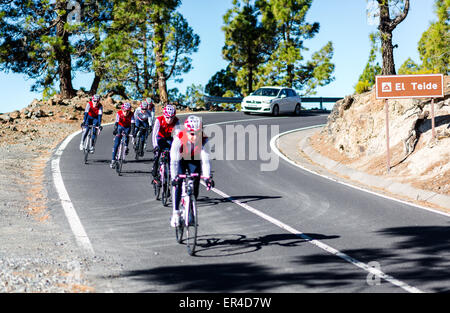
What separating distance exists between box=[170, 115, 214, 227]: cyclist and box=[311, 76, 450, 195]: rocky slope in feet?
24.4

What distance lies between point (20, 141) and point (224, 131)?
8.95m

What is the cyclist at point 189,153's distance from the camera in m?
8.70

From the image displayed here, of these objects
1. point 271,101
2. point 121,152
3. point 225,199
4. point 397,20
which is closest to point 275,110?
point 271,101

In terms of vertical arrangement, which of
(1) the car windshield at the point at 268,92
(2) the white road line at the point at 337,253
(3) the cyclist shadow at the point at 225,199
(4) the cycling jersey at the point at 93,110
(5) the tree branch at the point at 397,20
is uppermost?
(5) the tree branch at the point at 397,20

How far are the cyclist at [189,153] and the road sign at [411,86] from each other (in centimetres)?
855

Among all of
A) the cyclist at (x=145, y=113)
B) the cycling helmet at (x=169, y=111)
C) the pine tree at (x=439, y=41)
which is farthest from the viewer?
the pine tree at (x=439, y=41)

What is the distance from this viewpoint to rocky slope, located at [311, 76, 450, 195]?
619 inches

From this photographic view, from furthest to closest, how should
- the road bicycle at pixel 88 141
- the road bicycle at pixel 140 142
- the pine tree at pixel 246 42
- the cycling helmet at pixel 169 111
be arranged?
the pine tree at pixel 246 42 → the road bicycle at pixel 140 142 → the road bicycle at pixel 88 141 → the cycling helmet at pixel 169 111

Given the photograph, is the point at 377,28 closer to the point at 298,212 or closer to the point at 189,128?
the point at 298,212

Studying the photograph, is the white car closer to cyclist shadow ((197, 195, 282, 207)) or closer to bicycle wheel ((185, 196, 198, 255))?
cyclist shadow ((197, 195, 282, 207))

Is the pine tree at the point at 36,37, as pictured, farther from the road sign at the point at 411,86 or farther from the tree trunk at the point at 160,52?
the road sign at the point at 411,86

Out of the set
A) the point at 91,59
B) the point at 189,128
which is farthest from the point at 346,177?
the point at 91,59

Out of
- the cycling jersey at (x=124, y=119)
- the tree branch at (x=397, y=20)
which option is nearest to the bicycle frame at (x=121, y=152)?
the cycling jersey at (x=124, y=119)

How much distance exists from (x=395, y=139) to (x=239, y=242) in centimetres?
1076
